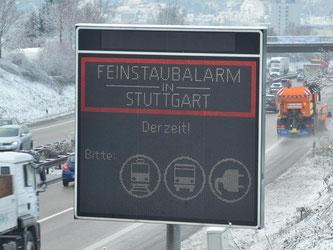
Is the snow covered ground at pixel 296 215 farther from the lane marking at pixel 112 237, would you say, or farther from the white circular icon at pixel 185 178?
the white circular icon at pixel 185 178

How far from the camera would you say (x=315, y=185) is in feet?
94.0

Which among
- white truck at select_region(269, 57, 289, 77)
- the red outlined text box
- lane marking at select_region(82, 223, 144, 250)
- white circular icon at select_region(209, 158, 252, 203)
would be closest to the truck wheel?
lane marking at select_region(82, 223, 144, 250)

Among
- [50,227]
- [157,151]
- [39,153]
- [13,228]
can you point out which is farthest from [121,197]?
[39,153]

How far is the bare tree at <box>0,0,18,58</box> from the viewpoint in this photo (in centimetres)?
6328

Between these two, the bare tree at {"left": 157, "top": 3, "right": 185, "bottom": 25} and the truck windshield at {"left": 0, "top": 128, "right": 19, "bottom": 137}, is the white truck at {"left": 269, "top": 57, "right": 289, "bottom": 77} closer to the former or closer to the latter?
the bare tree at {"left": 157, "top": 3, "right": 185, "bottom": 25}

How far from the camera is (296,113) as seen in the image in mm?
43062

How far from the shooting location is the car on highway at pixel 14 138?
33.7 m

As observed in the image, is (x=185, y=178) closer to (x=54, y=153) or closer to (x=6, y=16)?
(x=54, y=153)

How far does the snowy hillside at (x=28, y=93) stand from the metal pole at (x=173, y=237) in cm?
4342

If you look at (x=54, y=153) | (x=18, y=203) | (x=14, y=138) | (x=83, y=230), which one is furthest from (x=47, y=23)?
(x=18, y=203)

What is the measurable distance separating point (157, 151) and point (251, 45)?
1.42m

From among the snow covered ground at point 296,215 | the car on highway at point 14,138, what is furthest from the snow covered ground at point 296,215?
the car on highway at point 14,138

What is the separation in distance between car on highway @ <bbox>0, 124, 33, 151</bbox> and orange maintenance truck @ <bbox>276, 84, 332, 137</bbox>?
14073 mm

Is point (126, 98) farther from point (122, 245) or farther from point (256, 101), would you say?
point (122, 245)
